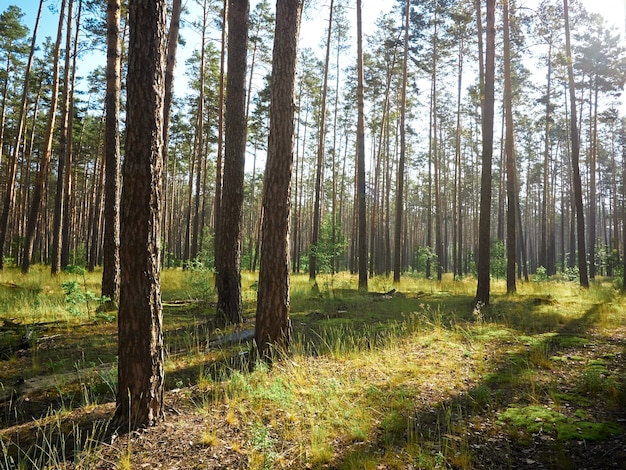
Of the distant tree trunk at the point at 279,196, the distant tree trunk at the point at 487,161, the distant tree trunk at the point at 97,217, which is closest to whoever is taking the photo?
the distant tree trunk at the point at 279,196

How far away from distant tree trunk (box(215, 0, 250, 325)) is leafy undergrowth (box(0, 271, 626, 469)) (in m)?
0.93

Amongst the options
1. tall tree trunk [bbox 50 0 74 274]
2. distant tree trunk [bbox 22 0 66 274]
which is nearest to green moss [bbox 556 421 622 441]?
tall tree trunk [bbox 50 0 74 274]

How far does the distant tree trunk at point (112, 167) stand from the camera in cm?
803

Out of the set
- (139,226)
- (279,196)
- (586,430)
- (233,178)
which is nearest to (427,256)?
(233,178)

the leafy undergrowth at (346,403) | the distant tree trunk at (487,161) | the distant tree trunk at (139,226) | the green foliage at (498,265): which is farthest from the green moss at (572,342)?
the green foliage at (498,265)

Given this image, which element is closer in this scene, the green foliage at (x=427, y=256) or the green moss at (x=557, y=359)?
the green moss at (x=557, y=359)

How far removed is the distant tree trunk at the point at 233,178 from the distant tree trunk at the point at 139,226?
393 cm

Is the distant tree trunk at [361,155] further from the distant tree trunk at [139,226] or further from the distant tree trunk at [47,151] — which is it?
the distant tree trunk at [47,151]

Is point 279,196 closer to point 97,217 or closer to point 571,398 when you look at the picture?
point 571,398

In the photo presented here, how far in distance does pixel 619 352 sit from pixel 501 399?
299 cm

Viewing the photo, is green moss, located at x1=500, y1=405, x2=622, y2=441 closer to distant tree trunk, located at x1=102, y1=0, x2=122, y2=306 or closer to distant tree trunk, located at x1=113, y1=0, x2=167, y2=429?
distant tree trunk, located at x1=113, y1=0, x2=167, y2=429

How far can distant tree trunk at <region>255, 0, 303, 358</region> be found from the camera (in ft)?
16.5

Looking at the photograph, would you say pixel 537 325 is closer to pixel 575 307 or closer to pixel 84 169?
pixel 575 307

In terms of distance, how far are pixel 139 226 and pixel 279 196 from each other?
219cm
